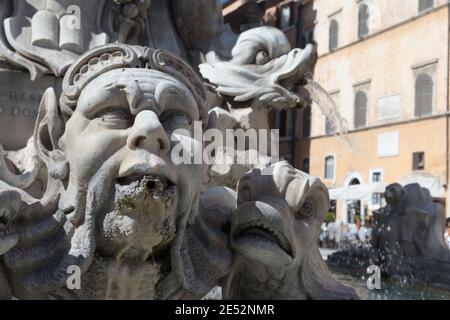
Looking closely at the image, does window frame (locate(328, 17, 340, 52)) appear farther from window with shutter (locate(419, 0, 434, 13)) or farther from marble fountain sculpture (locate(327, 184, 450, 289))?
marble fountain sculpture (locate(327, 184, 450, 289))

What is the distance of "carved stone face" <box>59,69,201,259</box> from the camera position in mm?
1714

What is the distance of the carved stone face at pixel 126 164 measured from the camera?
1.71 m

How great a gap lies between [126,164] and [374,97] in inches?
848

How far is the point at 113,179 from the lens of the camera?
1755 millimetres

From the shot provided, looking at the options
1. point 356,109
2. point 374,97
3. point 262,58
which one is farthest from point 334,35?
point 262,58

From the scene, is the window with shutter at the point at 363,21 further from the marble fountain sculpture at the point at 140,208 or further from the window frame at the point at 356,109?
the marble fountain sculpture at the point at 140,208

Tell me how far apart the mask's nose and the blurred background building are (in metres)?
16.0

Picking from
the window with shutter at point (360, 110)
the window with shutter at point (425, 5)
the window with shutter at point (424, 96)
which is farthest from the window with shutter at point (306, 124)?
the window with shutter at point (425, 5)

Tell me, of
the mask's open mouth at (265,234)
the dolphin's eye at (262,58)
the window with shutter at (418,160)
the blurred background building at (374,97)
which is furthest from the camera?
the window with shutter at (418,160)

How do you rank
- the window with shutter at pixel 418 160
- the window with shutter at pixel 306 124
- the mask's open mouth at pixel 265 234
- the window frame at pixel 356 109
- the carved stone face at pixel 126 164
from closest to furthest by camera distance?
the carved stone face at pixel 126 164, the mask's open mouth at pixel 265 234, the window with shutter at pixel 418 160, the window frame at pixel 356 109, the window with shutter at pixel 306 124

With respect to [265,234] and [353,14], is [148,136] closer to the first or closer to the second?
[265,234]

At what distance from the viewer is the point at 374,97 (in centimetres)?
2233

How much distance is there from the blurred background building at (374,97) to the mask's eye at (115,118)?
1602cm
